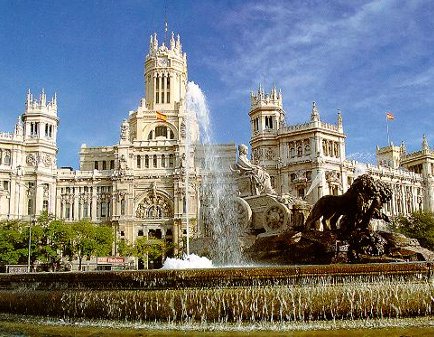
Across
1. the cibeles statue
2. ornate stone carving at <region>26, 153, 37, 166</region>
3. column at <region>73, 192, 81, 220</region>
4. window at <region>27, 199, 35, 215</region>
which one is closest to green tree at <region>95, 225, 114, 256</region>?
column at <region>73, 192, 81, 220</region>

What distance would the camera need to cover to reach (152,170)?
84.9 m

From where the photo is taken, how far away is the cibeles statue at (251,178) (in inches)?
941

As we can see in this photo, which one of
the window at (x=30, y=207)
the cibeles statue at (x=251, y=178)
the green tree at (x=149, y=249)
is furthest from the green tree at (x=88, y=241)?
the cibeles statue at (x=251, y=178)

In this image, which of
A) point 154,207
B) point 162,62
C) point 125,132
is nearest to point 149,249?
point 154,207

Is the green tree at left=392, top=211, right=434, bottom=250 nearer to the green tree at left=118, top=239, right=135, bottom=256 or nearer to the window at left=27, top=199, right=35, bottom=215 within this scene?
the green tree at left=118, top=239, right=135, bottom=256

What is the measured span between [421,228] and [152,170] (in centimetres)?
4127

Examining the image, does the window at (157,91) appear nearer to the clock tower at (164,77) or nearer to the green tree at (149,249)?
the clock tower at (164,77)

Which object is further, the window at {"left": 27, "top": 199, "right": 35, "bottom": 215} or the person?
the window at {"left": 27, "top": 199, "right": 35, "bottom": 215}

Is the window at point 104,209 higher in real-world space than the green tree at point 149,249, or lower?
higher

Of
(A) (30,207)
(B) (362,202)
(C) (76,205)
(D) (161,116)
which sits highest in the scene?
(D) (161,116)

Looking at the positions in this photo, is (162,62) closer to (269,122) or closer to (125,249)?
(269,122)

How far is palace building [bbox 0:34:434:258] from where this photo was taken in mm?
80562

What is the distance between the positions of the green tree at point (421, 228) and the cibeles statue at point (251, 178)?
46.1 metres

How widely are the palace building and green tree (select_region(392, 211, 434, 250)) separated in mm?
13657
